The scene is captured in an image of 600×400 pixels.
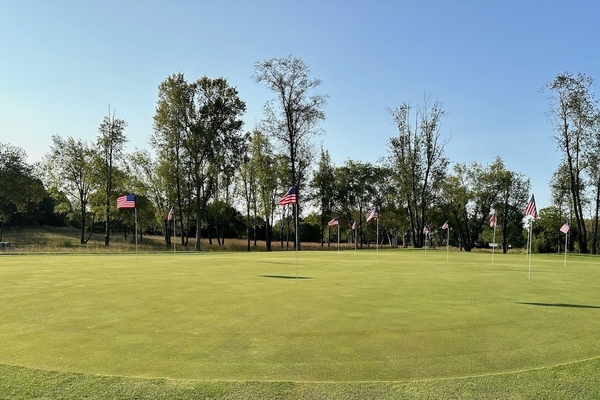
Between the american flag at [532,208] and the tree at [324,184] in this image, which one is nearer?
the american flag at [532,208]

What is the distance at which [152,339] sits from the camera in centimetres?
707

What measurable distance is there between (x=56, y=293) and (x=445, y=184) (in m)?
66.9

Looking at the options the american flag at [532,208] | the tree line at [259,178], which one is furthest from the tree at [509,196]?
the american flag at [532,208]

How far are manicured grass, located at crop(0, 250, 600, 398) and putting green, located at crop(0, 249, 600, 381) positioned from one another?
3 centimetres

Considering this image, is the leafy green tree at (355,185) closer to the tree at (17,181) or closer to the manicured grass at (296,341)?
the tree at (17,181)

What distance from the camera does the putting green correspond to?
19.1ft

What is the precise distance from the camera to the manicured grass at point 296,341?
5148mm

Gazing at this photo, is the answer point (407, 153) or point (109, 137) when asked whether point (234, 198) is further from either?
point (407, 153)

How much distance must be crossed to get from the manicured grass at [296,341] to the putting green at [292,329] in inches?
1.1

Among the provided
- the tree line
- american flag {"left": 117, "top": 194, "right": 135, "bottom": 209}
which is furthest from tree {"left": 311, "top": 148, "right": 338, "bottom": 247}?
american flag {"left": 117, "top": 194, "right": 135, "bottom": 209}

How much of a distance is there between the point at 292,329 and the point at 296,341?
802mm

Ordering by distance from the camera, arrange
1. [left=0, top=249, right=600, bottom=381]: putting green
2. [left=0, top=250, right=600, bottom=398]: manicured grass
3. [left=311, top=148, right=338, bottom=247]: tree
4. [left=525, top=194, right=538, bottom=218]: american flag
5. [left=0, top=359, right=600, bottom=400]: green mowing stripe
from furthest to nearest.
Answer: [left=311, top=148, right=338, bottom=247]: tree → [left=525, top=194, right=538, bottom=218]: american flag → [left=0, top=249, right=600, bottom=381]: putting green → [left=0, top=250, right=600, bottom=398]: manicured grass → [left=0, top=359, right=600, bottom=400]: green mowing stripe

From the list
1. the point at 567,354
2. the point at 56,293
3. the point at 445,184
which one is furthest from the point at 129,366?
the point at 445,184

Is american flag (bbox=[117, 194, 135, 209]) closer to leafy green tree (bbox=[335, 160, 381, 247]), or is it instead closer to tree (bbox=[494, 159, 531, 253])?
leafy green tree (bbox=[335, 160, 381, 247])
